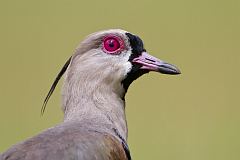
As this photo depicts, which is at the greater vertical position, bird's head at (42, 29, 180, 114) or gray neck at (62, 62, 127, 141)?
bird's head at (42, 29, 180, 114)

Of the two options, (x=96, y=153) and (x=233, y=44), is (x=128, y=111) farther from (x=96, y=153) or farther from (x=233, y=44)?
(x=96, y=153)

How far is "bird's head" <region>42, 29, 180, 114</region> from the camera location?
1.96 metres

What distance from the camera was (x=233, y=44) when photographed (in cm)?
291

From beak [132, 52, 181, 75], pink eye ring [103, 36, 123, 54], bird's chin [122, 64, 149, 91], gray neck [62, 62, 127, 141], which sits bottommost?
gray neck [62, 62, 127, 141]

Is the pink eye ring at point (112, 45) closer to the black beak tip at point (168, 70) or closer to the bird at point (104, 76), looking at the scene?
the bird at point (104, 76)

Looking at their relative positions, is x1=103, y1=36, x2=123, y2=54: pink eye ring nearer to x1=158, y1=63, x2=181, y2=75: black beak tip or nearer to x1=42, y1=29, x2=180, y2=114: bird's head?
x1=42, y1=29, x2=180, y2=114: bird's head

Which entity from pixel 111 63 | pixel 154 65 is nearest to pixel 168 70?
pixel 154 65

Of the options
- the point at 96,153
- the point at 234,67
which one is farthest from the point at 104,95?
the point at 234,67

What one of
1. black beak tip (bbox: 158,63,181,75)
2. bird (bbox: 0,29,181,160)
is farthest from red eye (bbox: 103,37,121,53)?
black beak tip (bbox: 158,63,181,75)

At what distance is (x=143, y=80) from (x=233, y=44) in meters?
0.42

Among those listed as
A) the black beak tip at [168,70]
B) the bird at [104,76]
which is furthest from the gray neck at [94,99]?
the black beak tip at [168,70]

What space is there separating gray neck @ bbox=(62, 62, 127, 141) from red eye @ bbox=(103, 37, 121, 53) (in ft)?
0.29

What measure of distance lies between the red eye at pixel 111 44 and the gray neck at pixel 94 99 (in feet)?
0.29

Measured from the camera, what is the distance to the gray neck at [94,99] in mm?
1914
